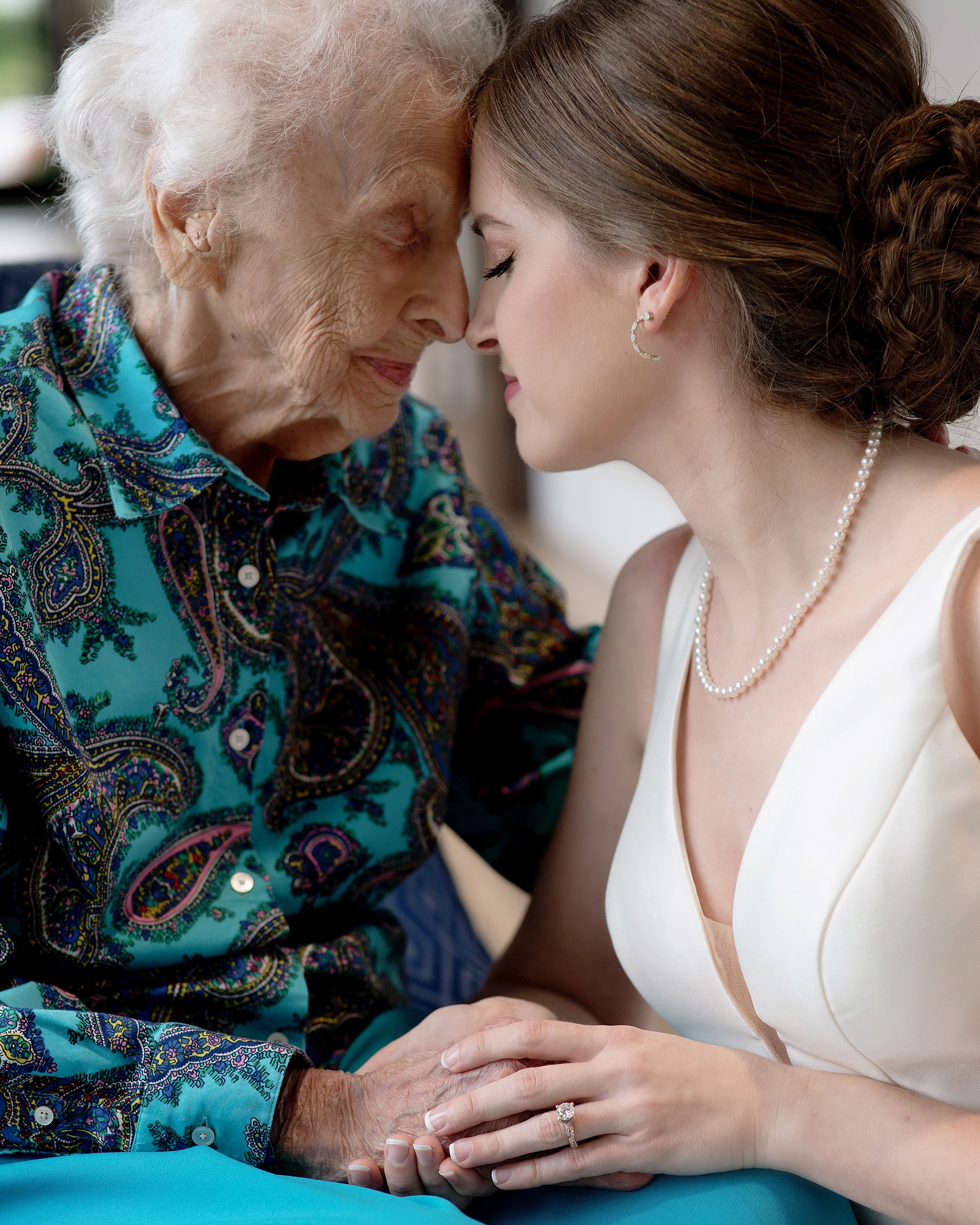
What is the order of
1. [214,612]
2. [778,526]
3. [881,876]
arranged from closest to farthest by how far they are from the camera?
[881,876], [778,526], [214,612]

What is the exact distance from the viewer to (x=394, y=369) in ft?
4.70

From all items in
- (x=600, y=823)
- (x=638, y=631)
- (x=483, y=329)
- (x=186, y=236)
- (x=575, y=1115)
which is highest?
(x=186, y=236)

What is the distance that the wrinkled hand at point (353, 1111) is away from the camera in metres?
1.18

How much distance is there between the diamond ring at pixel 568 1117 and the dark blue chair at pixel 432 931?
28.6 inches

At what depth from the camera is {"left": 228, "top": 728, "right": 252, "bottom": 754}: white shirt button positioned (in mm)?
1387

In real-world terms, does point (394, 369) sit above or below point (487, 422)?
above

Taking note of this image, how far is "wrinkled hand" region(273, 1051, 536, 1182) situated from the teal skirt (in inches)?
3.0

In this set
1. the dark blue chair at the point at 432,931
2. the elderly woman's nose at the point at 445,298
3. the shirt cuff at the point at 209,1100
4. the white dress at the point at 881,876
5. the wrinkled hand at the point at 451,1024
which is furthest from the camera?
the dark blue chair at the point at 432,931

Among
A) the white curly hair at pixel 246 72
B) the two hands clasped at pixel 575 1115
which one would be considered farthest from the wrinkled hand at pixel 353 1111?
the white curly hair at pixel 246 72

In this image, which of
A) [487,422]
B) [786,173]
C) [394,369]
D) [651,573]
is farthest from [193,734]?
[487,422]

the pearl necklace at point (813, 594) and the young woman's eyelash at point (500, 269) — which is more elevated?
the young woman's eyelash at point (500, 269)

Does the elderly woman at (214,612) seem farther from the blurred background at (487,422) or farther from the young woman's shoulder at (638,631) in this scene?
the blurred background at (487,422)

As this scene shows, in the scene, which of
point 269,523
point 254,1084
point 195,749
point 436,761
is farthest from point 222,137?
point 254,1084

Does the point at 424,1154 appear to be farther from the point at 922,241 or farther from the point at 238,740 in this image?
the point at 922,241
